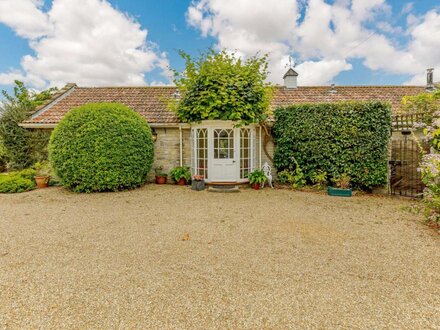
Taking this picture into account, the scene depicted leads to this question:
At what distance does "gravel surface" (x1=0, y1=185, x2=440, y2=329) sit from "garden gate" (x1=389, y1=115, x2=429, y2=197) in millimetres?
2273

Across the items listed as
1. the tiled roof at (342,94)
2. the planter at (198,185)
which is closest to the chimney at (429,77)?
the tiled roof at (342,94)

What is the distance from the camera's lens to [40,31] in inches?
A: 372

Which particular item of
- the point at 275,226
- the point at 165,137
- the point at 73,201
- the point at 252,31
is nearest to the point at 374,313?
the point at 275,226

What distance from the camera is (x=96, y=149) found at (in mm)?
7773

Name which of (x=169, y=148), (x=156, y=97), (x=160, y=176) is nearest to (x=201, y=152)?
(x=169, y=148)

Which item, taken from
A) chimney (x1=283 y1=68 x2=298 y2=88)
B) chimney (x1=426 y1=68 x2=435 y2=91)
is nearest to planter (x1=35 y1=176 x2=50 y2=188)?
chimney (x1=283 y1=68 x2=298 y2=88)

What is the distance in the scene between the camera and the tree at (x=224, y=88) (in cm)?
849

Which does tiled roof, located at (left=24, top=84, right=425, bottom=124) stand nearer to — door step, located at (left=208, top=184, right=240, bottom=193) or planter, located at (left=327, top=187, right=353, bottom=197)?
door step, located at (left=208, top=184, right=240, bottom=193)

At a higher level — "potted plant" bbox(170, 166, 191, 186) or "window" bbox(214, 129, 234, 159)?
Answer: "window" bbox(214, 129, 234, 159)

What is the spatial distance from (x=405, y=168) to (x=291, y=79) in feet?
23.5

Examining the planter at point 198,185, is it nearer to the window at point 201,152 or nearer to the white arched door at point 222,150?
the white arched door at point 222,150

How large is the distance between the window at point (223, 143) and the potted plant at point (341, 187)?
367 cm

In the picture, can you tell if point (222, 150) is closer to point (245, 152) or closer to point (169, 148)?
point (245, 152)

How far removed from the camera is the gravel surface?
2.31 m
